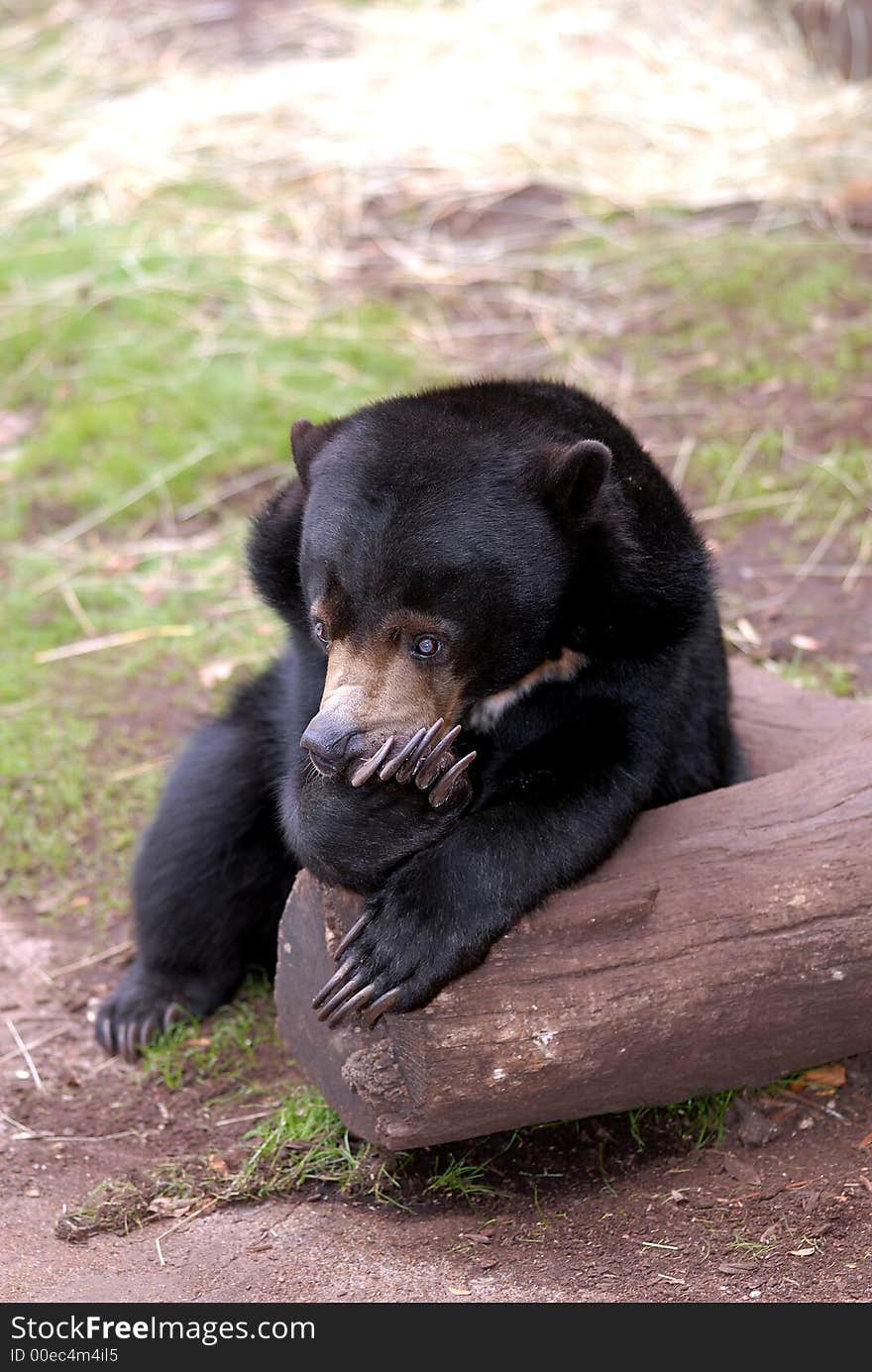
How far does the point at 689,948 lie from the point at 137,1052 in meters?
1.88

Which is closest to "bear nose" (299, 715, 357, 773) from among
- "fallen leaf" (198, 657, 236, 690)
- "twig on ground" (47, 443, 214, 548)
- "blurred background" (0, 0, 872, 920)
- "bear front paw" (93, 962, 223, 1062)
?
"bear front paw" (93, 962, 223, 1062)

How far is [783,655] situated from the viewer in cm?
585

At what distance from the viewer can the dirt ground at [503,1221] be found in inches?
121

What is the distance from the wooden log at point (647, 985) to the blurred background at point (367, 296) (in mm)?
2127

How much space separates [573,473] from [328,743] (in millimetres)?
798

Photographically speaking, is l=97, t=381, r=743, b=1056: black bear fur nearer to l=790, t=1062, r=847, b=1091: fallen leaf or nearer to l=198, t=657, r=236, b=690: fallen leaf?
l=790, t=1062, r=847, b=1091: fallen leaf

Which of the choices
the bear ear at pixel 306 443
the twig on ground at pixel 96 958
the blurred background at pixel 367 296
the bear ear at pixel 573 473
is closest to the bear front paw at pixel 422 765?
the bear ear at pixel 573 473

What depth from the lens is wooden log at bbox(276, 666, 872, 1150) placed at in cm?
323

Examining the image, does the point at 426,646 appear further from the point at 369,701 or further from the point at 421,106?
the point at 421,106

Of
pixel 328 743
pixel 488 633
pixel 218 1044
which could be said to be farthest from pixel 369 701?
pixel 218 1044

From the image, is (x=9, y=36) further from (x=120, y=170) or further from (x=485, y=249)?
(x=485, y=249)

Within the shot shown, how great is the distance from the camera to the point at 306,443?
3730mm

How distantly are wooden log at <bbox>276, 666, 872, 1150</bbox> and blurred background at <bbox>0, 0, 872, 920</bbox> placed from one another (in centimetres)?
213

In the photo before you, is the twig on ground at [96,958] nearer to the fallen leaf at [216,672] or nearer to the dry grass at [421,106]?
the fallen leaf at [216,672]
